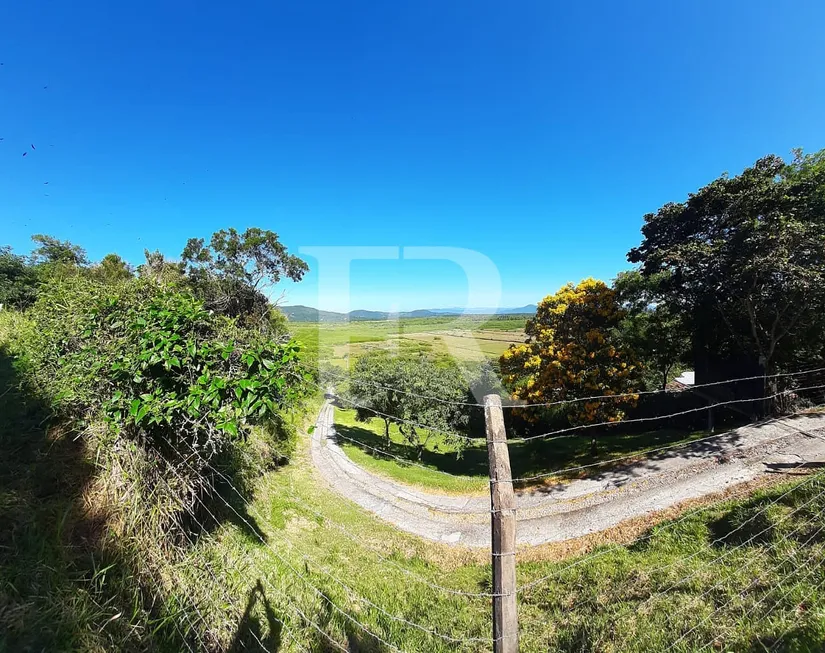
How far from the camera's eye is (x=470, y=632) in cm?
290

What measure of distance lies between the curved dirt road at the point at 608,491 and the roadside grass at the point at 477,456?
0.62m

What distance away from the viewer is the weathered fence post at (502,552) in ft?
4.97

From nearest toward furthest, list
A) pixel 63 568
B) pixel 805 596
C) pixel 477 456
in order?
pixel 63 568, pixel 805 596, pixel 477 456

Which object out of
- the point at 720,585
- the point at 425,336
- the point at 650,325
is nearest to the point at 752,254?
the point at 650,325

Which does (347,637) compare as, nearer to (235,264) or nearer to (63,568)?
(63,568)

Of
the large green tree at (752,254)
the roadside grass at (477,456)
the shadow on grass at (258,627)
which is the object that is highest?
the large green tree at (752,254)

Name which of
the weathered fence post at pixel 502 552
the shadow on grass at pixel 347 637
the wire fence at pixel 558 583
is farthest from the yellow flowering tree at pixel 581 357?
the weathered fence post at pixel 502 552

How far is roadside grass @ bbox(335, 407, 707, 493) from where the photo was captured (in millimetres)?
8930

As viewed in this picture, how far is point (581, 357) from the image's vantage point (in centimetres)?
864

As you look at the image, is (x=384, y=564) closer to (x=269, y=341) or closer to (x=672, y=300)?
(x=269, y=341)

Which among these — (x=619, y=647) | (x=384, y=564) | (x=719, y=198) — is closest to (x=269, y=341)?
(x=619, y=647)

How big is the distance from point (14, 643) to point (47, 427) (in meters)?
1.61

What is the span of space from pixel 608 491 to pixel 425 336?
1923 cm

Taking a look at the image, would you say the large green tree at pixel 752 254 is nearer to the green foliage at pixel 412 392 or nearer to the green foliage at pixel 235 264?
the green foliage at pixel 412 392
